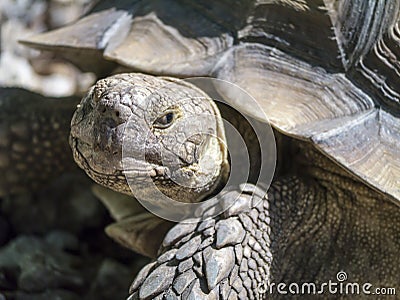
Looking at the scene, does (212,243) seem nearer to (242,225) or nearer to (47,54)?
(242,225)

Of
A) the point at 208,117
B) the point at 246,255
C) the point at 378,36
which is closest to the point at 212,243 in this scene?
the point at 246,255

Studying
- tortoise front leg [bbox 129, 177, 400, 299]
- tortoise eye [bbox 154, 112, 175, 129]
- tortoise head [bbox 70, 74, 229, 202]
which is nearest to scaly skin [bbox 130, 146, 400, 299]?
tortoise front leg [bbox 129, 177, 400, 299]

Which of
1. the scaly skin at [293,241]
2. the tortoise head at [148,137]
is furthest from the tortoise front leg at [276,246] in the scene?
the tortoise head at [148,137]
